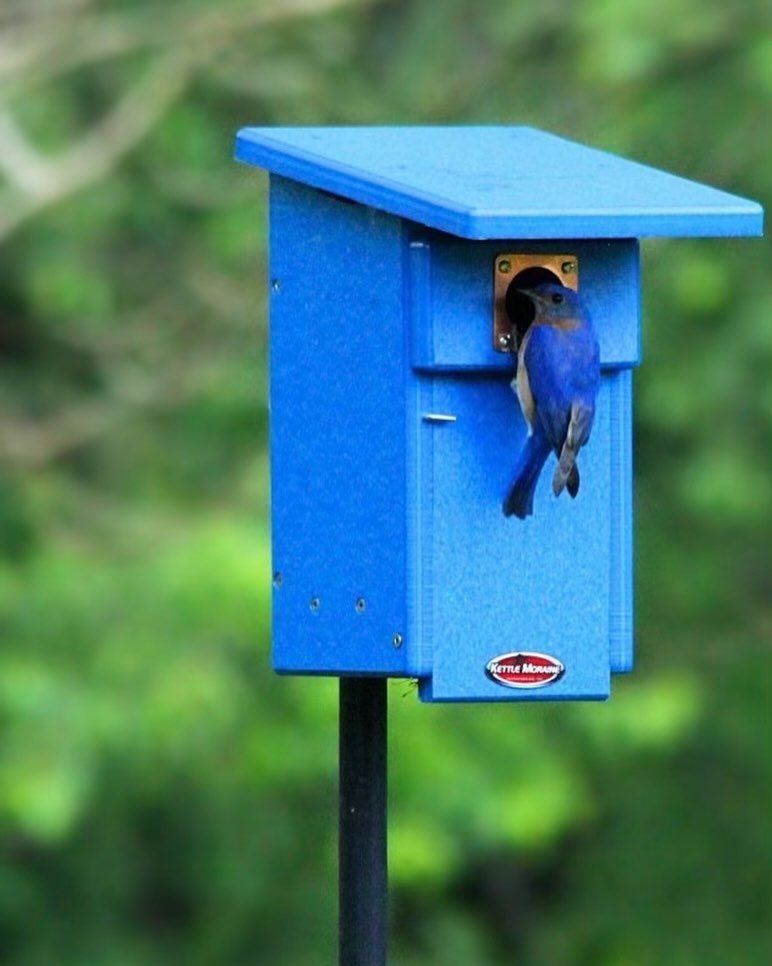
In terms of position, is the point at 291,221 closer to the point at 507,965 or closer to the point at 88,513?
the point at 88,513

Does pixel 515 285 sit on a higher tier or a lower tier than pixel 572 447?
higher

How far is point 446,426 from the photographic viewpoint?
3.34 m

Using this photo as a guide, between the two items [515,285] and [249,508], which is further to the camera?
[249,508]

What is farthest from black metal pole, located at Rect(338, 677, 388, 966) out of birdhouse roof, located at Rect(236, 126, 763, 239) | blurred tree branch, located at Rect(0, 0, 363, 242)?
blurred tree branch, located at Rect(0, 0, 363, 242)

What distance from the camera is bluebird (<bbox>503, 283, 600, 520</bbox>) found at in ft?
10.7

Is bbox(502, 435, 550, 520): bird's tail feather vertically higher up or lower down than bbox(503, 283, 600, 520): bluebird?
lower down

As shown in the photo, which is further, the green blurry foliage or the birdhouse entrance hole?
the green blurry foliage

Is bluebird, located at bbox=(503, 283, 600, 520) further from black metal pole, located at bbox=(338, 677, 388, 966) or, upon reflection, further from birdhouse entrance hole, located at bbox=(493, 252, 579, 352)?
black metal pole, located at bbox=(338, 677, 388, 966)

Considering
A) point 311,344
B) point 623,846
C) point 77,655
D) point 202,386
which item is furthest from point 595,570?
point 623,846

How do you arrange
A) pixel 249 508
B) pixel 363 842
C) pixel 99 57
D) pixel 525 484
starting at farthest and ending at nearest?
pixel 99 57
pixel 249 508
pixel 525 484
pixel 363 842

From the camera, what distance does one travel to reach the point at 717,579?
9055mm

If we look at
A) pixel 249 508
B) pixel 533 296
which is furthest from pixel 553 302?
pixel 249 508

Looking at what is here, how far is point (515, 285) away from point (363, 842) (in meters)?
0.67

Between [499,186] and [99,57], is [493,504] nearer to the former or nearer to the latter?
[499,186]
